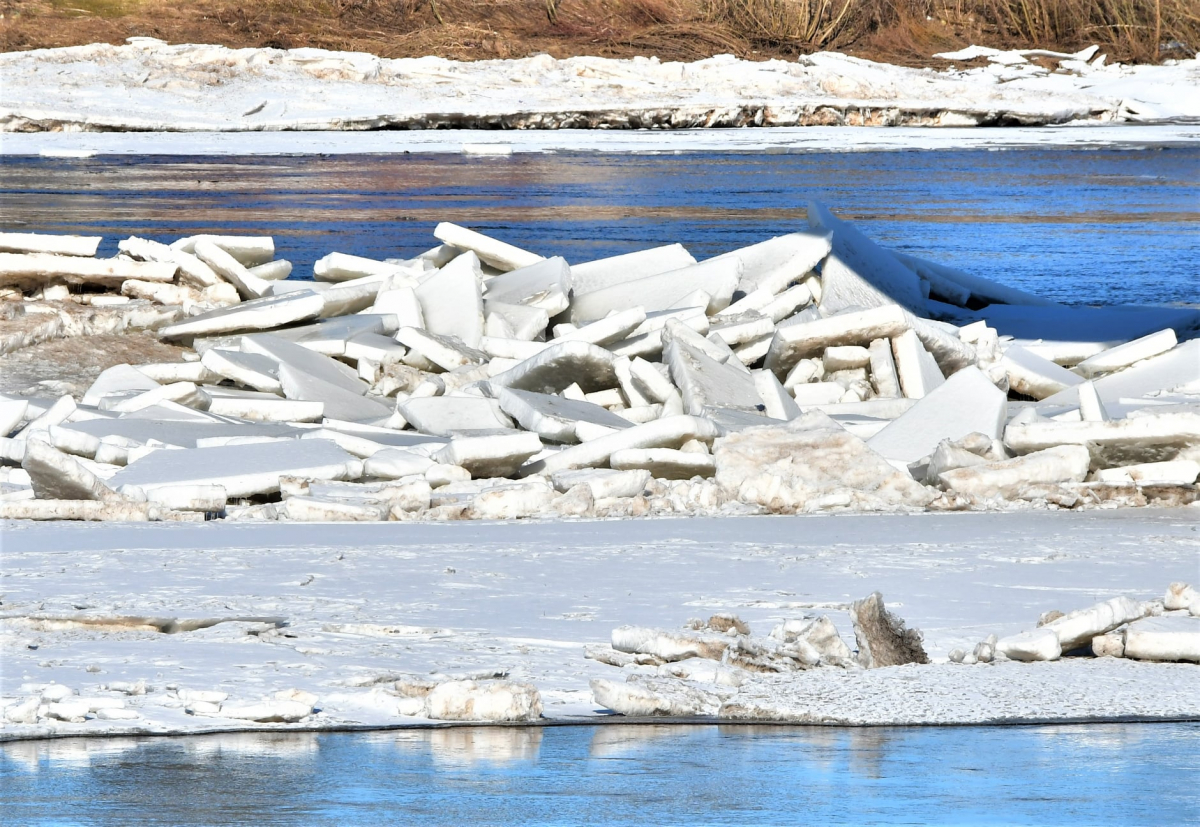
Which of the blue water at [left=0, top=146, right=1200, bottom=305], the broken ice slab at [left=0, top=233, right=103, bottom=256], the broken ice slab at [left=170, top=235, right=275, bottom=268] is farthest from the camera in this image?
the blue water at [left=0, top=146, right=1200, bottom=305]

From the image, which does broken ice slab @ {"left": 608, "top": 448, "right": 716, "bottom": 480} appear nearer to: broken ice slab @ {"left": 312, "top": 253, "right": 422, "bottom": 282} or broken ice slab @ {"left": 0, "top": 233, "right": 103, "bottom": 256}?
broken ice slab @ {"left": 312, "top": 253, "right": 422, "bottom": 282}

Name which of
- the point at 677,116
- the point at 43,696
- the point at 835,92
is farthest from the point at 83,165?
the point at 43,696

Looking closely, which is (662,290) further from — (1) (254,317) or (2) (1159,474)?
(2) (1159,474)

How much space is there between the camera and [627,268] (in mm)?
9281

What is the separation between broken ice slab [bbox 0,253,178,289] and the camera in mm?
9578

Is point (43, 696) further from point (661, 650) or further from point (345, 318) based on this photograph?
point (345, 318)

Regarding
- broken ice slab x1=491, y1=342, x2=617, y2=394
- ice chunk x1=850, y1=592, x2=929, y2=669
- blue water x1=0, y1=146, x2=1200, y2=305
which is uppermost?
blue water x1=0, y1=146, x2=1200, y2=305

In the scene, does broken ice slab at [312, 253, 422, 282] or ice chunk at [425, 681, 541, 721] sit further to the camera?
broken ice slab at [312, 253, 422, 282]

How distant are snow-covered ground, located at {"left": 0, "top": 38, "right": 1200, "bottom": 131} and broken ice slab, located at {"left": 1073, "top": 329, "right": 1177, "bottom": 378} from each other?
76.5 ft

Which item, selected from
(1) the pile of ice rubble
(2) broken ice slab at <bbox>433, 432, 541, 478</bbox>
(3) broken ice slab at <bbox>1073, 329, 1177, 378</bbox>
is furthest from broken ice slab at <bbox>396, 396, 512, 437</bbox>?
(3) broken ice slab at <bbox>1073, 329, 1177, 378</bbox>

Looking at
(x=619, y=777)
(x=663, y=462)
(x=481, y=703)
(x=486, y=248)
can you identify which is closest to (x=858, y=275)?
(x=486, y=248)

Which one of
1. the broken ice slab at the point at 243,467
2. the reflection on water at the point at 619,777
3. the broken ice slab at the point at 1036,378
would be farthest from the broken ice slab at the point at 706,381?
the reflection on water at the point at 619,777

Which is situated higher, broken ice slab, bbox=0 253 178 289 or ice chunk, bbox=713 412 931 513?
broken ice slab, bbox=0 253 178 289

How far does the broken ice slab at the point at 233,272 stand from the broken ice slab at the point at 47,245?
0.84 m
